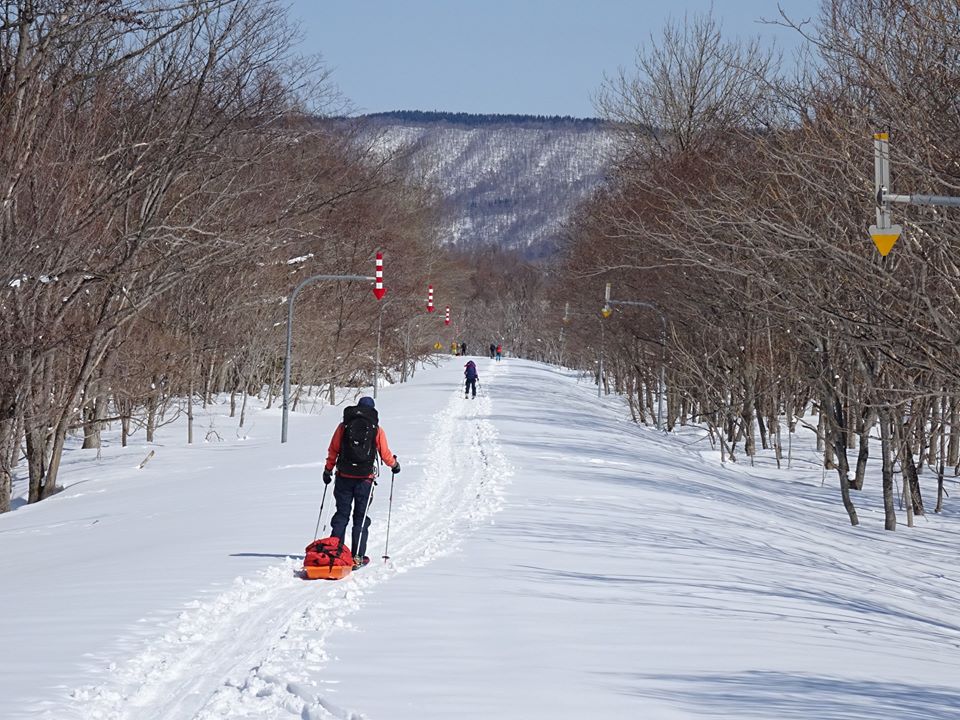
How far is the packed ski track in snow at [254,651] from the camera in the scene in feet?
21.3

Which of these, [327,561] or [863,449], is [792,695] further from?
[863,449]

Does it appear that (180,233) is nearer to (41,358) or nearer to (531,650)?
(41,358)

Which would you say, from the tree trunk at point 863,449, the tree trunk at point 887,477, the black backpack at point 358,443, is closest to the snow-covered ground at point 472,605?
the tree trunk at point 887,477

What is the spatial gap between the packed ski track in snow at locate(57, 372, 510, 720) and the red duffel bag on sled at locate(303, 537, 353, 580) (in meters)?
0.13

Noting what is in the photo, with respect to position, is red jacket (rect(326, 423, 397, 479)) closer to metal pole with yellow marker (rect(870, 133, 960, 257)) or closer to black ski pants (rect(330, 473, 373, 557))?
black ski pants (rect(330, 473, 373, 557))

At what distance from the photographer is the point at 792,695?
23.4ft

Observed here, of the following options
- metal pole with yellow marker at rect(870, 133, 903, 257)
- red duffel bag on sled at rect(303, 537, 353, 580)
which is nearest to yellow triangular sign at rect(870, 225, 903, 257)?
metal pole with yellow marker at rect(870, 133, 903, 257)

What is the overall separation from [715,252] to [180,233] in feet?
42.3

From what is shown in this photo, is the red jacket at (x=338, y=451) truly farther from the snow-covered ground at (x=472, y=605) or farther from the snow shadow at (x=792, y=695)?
the snow shadow at (x=792, y=695)

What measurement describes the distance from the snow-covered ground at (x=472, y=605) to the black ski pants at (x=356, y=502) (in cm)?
44

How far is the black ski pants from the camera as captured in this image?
12.1m

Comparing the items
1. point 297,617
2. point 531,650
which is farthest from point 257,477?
point 531,650

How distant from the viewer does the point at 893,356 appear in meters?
15.6

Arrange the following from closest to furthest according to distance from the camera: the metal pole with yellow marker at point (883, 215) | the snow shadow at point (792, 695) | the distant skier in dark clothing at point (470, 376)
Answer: the snow shadow at point (792, 695) → the metal pole with yellow marker at point (883, 215) → the distant skier in dark clothing at point (470, 376)
